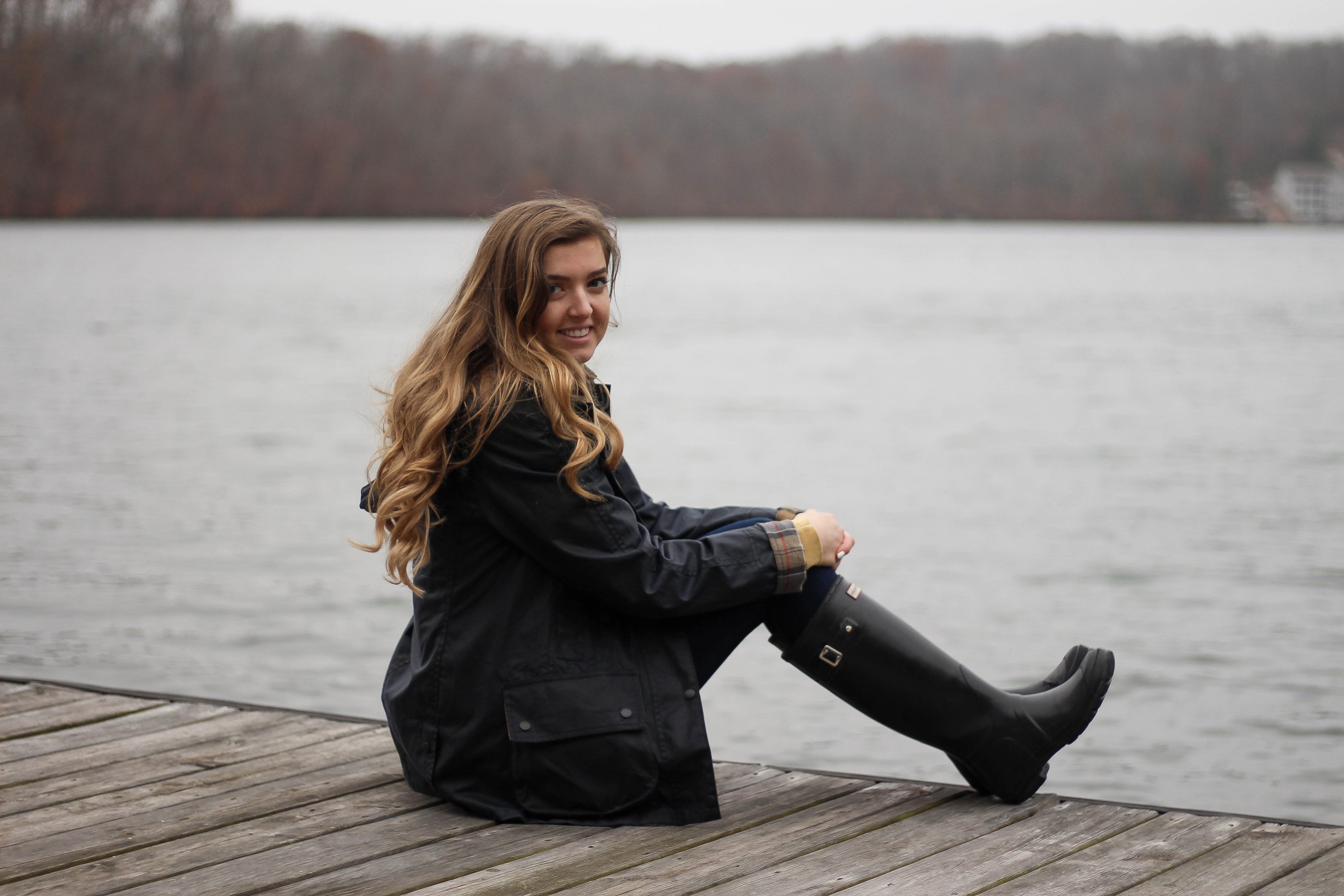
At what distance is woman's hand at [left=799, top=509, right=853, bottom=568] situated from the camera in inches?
107

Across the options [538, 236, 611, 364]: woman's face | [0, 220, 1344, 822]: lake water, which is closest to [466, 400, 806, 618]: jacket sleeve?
[538, 236, 611, 364]: woman's face

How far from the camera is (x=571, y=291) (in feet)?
9.16

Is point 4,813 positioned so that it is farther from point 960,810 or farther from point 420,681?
point 960,810

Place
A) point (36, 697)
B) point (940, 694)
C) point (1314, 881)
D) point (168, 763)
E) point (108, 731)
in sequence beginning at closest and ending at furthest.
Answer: point (1314, 881) < point (940, 694) < point (168, 763) < point (108, 731) < point (36, 697)

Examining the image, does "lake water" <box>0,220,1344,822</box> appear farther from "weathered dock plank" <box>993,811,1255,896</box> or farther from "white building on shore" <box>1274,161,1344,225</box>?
"white building on shore" <box>1274,161,1344,225</box>

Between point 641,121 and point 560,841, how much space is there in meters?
92.1

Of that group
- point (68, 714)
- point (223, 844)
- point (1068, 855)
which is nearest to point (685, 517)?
point (1068, 855)

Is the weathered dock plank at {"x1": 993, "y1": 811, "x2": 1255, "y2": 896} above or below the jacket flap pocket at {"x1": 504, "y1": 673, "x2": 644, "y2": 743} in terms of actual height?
below

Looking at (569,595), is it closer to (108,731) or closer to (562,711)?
(562,711)

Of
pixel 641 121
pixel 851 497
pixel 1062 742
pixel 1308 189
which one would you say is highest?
pixel 641 121

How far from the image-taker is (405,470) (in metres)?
2.60

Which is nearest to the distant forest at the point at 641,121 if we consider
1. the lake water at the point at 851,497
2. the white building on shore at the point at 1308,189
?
the white building on shore at the point at 1308,189

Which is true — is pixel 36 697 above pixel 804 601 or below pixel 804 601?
below

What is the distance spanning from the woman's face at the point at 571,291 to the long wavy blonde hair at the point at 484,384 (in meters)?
0.02
